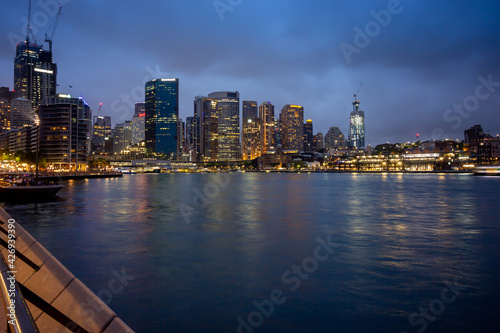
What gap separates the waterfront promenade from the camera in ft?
19.2

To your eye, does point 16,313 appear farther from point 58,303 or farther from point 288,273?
point 288,273

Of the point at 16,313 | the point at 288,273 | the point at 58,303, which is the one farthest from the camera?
the point at 288,273

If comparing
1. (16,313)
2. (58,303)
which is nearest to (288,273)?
(58,303)

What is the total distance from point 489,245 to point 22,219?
4234 cm

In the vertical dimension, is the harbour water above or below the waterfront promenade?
below

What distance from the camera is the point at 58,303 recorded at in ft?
23.3

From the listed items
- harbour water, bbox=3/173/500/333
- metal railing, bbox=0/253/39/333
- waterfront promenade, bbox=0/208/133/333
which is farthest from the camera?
harbour water, bbox=3/173/500/333

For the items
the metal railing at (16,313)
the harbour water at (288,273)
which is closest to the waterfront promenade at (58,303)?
the metal railing at (16,313)

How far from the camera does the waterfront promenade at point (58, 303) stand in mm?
5848

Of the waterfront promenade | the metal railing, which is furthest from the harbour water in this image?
the metal railing

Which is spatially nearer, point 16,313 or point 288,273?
point 16,313

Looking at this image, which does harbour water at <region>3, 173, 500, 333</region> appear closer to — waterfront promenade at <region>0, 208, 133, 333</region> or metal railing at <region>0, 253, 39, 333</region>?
waterfront promenade at <region>0, 208, 133, 333</region>

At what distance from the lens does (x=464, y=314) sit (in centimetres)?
1239

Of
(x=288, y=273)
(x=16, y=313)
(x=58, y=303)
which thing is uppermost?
(x=16, y=313)
